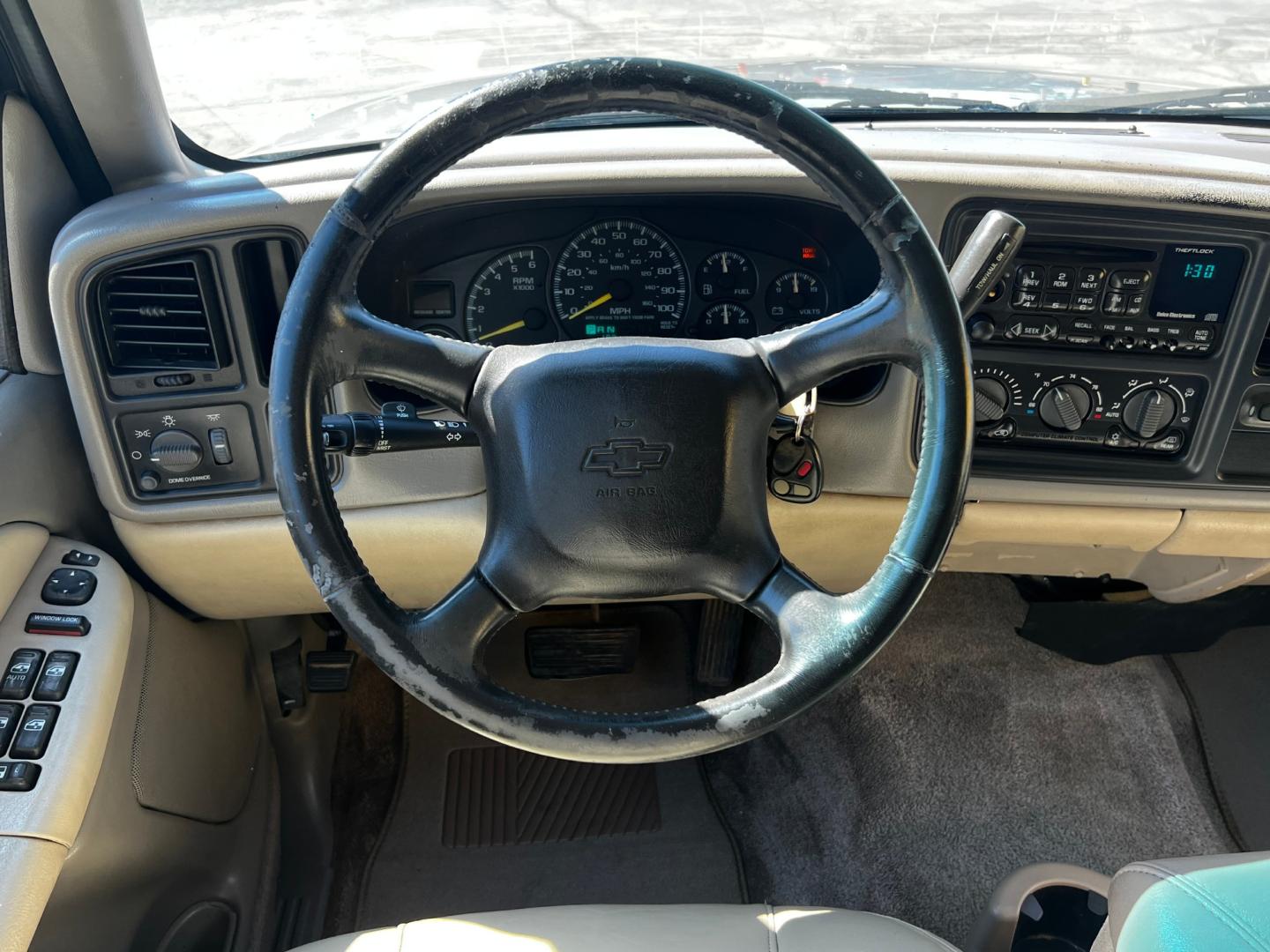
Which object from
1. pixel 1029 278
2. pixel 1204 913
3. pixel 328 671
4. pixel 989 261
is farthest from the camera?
pixel 328 671

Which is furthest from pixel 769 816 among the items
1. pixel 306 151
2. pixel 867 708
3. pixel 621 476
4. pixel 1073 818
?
pixel 306 151

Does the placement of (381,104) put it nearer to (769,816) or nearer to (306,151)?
(306,151)

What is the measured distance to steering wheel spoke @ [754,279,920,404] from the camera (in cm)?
90

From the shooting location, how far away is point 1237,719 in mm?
2014

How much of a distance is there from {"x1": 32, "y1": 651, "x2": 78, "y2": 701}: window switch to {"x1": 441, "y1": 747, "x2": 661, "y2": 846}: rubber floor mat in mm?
911

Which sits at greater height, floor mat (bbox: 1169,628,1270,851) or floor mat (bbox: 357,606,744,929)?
floor mat (bbox: 1169,628,1270,851)

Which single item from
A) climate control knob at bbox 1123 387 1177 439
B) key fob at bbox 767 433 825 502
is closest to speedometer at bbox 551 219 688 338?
key fob at bbox 767 433 825 502

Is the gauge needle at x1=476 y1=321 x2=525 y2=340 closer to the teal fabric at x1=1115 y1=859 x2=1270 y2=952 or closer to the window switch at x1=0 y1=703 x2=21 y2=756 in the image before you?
the window switch at x1=0 y1=703 x2=21 y2=756

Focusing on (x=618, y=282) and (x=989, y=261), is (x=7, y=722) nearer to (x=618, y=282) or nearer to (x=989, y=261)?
(x=618, y=282)

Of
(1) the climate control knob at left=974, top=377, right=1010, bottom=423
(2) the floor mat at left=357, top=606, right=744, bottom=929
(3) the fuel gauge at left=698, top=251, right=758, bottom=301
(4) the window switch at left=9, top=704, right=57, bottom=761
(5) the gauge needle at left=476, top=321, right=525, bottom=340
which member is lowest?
(2) the floor mat at left=357, top=606, right=744, bottom=929

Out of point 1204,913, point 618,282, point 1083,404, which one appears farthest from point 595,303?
point 1204,913

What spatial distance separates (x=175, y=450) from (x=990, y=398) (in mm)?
1158

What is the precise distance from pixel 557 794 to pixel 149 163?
1.38m

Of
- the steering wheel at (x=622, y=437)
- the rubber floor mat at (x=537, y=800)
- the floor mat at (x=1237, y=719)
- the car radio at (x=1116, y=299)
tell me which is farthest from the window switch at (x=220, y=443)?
the floor mat at (x=1237, y=719)
